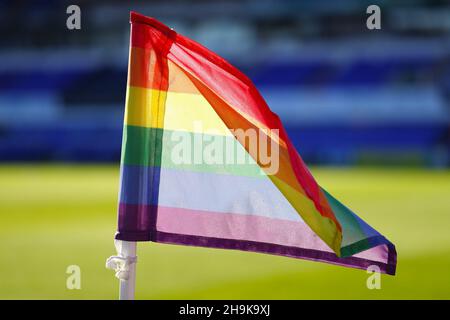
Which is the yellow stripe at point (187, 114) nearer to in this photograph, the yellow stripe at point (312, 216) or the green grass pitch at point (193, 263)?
the yellow stripe at point (312, 216)

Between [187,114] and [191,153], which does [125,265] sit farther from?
[187,114]

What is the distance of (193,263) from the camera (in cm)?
677

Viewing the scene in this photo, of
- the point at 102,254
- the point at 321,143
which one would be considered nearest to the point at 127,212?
the point at 102,254

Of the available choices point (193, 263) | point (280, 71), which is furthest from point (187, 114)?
point (280, 71)

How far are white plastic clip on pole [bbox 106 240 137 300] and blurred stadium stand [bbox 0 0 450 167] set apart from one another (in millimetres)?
21311

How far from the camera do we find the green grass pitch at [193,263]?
5387mm

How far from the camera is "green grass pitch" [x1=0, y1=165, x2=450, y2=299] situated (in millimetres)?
5387

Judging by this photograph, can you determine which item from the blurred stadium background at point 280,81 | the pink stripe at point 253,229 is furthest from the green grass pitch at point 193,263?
the blurred stadium background at point 280,81

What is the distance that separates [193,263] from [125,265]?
12.6 feet

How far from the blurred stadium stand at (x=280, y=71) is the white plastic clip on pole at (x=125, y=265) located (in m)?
21.3

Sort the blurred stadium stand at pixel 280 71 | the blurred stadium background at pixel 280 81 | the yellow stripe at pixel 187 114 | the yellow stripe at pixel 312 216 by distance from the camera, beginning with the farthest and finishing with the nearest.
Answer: the blurred stadium stand at pixel 280 71 < the blurred stadium background at pixel 280 81 < the yellow stripe at pixel 187 114 < the yellow stripe at pixel 312 216

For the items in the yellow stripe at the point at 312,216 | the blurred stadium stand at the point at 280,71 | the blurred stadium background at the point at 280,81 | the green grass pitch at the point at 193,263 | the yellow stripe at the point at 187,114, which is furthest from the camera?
the blurred stadium stand at the point at 280,71

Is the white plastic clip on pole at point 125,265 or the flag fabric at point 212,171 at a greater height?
A: the flag fabric at point 212,171
